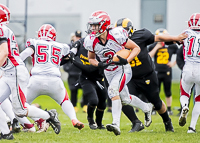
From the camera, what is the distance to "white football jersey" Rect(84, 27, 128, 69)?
18.3 ft

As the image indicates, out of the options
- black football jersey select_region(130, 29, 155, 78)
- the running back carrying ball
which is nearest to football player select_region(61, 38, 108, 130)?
black football jersey select_region(130, 29, 155, 78)

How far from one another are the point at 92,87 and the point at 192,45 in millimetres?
1796

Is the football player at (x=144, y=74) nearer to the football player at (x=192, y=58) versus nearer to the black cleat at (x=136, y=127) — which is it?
the black cleat at (x=136, y=127)

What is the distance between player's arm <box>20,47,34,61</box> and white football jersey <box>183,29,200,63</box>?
2236 millimetres

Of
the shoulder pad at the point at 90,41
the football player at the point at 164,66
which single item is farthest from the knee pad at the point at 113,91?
the football player at the point at 164,66

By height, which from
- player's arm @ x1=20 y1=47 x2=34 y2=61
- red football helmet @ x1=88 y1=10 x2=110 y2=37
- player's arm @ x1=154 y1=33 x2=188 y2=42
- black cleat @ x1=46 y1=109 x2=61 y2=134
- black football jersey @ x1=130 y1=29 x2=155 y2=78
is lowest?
black cleat @ x1=46 y1=109 x2=61 y2=134

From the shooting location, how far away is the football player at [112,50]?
5.51m

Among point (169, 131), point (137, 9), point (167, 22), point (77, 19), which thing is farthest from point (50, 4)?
point (169, 131)

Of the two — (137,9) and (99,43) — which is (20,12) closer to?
(137,9)

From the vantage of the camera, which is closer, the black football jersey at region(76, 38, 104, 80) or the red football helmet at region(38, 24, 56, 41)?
the red football helmet at region(38, 24, 56, 41)

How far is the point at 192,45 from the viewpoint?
239 inches

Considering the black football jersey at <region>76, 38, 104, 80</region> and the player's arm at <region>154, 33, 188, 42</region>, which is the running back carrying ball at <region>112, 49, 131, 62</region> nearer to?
the player's arm at <region>154, 33, 188, 42</region>

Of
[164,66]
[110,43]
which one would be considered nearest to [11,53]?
[110,43]

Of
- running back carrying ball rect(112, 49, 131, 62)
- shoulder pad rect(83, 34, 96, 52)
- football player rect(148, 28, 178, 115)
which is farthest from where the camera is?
football player rect(148, 28, 178, 115)
